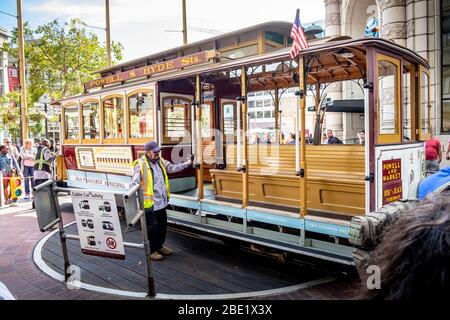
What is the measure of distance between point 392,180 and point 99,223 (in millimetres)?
3751

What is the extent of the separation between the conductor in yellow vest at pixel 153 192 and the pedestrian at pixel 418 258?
203 inches

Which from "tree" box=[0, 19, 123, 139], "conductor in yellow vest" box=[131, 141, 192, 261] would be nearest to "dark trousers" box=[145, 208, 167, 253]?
"conductor in yellow vest" box=[131, 141, 192, 261]

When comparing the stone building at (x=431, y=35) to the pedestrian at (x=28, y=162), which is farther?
the pedestrian at (x=28, y=162)

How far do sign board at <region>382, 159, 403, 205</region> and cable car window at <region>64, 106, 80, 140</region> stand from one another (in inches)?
315

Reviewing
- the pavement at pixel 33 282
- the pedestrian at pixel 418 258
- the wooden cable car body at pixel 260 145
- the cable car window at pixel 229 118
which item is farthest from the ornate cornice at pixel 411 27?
the pedestrian at pixel 418 258

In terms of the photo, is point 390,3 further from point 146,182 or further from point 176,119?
point 146,182

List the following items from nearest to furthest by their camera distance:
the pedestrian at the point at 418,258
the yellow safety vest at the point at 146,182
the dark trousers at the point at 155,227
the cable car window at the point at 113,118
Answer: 1. the pedestrian at the point at 418,258
2. the yellow safety vest at the point at 146,182
3. the dark trousers at the point at 155,227
4. the cable car window at the point at 113,118

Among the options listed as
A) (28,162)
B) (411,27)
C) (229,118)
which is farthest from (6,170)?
(411,27)

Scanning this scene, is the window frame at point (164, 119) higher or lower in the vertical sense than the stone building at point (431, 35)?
lower

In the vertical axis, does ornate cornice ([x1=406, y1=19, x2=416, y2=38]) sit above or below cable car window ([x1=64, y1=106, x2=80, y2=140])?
above

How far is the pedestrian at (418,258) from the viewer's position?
0.85m

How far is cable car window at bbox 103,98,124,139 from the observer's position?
8723 millimetres

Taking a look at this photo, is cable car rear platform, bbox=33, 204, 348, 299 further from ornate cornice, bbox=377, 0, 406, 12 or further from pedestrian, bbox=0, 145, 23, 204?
ornate cornice, bbox=377, 0, 406, 12

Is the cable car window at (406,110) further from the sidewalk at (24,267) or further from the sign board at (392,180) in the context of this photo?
the sidewalk at (24,267)
